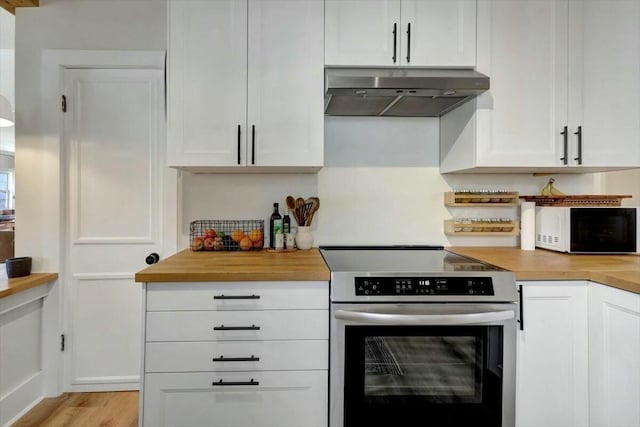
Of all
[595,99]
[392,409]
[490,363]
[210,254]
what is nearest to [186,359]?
[210,254]

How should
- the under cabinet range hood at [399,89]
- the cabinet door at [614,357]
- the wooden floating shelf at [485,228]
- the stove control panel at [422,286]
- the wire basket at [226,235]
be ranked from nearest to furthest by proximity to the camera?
the cabinet door at [614,357]
the stove control panel at [422,286]
the under cabinet range hood at [399,89]
the wire basket at [226,235]
the wooden floating shelf at [485,228]

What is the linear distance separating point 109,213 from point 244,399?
1.45 meters

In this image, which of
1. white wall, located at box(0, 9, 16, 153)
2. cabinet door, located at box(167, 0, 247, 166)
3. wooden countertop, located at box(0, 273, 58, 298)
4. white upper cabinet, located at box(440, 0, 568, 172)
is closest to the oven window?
white upper cabinet, located at box(440, 0, 568, 172)

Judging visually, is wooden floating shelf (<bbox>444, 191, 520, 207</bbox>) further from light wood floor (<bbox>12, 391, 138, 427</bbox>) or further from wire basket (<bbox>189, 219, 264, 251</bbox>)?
light wood floor (<bbox>12, 391, 138, 427</bbox>)

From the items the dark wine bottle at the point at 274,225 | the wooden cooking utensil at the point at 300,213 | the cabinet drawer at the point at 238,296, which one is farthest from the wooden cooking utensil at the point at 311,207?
the cabinet drawer at the point at 238,296

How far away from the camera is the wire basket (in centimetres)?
214

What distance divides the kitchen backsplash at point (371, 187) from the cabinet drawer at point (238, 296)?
0.78 metres

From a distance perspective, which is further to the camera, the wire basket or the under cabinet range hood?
the wire basket

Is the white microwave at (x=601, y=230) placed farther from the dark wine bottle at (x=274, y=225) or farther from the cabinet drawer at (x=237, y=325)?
the dark wine bottle at (x=274, y=225)

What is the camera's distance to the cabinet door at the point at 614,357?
1389 mm

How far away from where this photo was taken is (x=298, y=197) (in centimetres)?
230

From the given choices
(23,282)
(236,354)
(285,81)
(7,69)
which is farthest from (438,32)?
(7,69)

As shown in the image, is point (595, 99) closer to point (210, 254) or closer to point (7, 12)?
point (210, 254)

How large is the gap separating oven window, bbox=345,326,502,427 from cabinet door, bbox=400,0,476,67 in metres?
1.32
